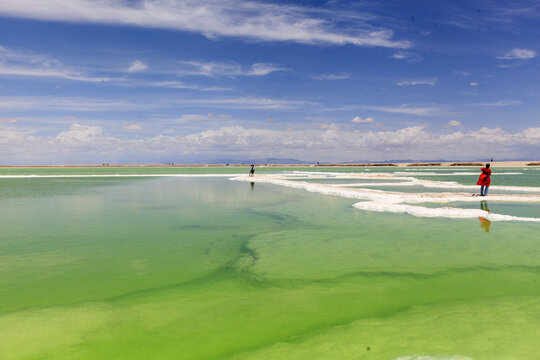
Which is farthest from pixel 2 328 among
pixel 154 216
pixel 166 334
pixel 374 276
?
pixel 154 216

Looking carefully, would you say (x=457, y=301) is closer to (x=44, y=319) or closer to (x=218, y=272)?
(x=218, y=272)

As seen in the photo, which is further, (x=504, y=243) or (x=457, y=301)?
(x=504, y=243)

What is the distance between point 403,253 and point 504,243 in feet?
13.2

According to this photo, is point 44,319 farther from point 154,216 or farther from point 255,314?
point 154,216

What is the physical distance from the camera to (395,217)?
17.7 metres

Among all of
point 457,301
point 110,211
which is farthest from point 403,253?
point 110,211

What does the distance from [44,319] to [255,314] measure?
365 cm

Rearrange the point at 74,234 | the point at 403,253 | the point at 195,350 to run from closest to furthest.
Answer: the point at 195,350, the point at 403,253, the point at 74,234

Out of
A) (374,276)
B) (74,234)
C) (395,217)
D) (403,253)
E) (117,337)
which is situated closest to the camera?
(117,337)

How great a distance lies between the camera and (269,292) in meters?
7.76

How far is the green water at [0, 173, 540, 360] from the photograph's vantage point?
5.55 meters

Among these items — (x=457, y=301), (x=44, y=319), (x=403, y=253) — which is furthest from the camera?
(x=403, y=253)

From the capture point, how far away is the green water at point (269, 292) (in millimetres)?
5547

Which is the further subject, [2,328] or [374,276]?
[374,276]
